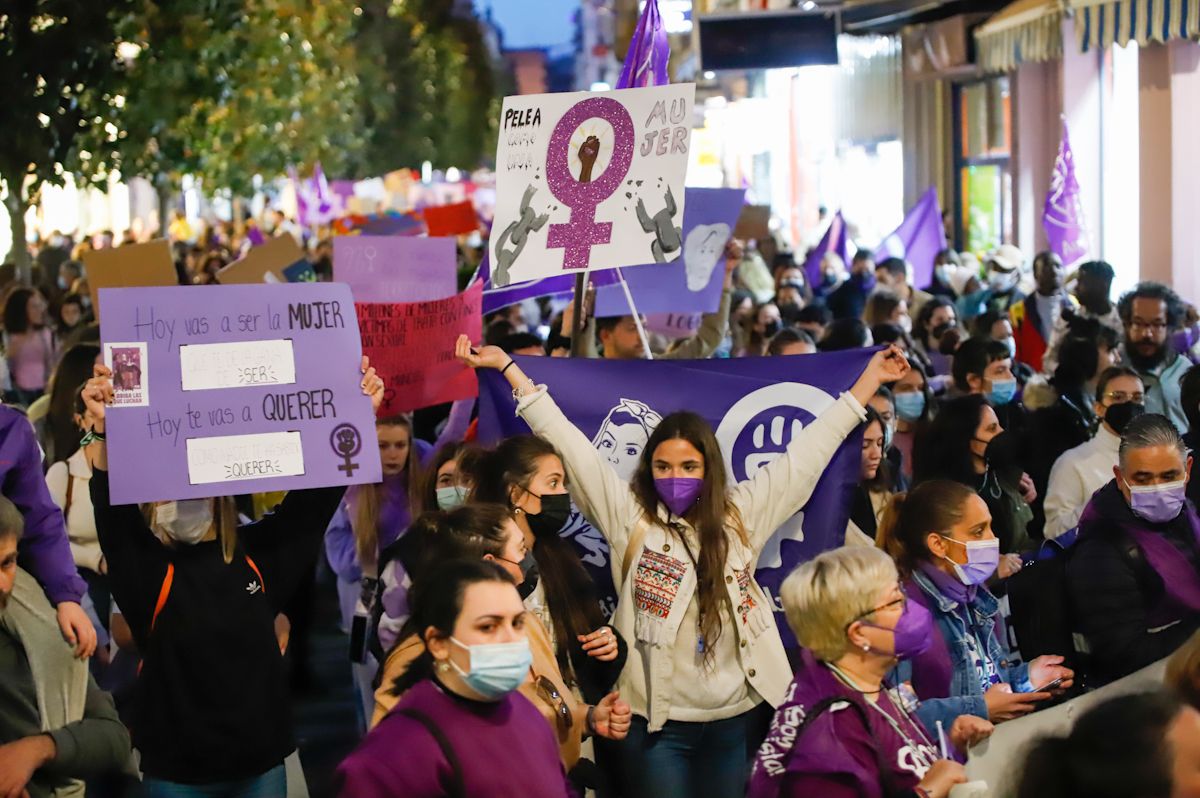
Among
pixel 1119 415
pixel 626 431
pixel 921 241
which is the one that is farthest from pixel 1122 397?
pixel 921 241

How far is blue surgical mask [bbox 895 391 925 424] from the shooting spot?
8.78 metres

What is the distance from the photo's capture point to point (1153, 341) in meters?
9.59

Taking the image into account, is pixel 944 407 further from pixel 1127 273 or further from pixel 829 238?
pixel 829 238

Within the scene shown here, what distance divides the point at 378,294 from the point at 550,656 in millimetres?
4373

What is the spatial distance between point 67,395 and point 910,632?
4.87 metres

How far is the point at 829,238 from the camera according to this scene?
70.5 feet

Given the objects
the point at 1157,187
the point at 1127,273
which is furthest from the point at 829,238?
the point at 1157,187

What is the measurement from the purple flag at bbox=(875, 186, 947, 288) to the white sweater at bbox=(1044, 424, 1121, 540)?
10.8m

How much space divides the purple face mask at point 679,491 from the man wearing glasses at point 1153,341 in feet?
13.9

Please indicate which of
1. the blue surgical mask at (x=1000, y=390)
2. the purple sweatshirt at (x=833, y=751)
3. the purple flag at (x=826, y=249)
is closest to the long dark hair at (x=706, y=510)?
the purple sweatshirt at (x=833, y=751)

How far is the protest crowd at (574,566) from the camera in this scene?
414cm

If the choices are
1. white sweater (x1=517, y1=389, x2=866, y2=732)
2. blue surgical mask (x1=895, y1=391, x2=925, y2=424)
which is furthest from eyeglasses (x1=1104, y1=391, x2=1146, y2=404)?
white sweater (x1=517, y1=389, x2=866, y2=732)

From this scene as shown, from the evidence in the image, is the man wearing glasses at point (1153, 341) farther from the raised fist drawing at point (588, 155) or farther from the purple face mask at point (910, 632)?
the purple face mask at point (910, 632)

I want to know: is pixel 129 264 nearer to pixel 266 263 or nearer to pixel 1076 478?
pixel 266 263
